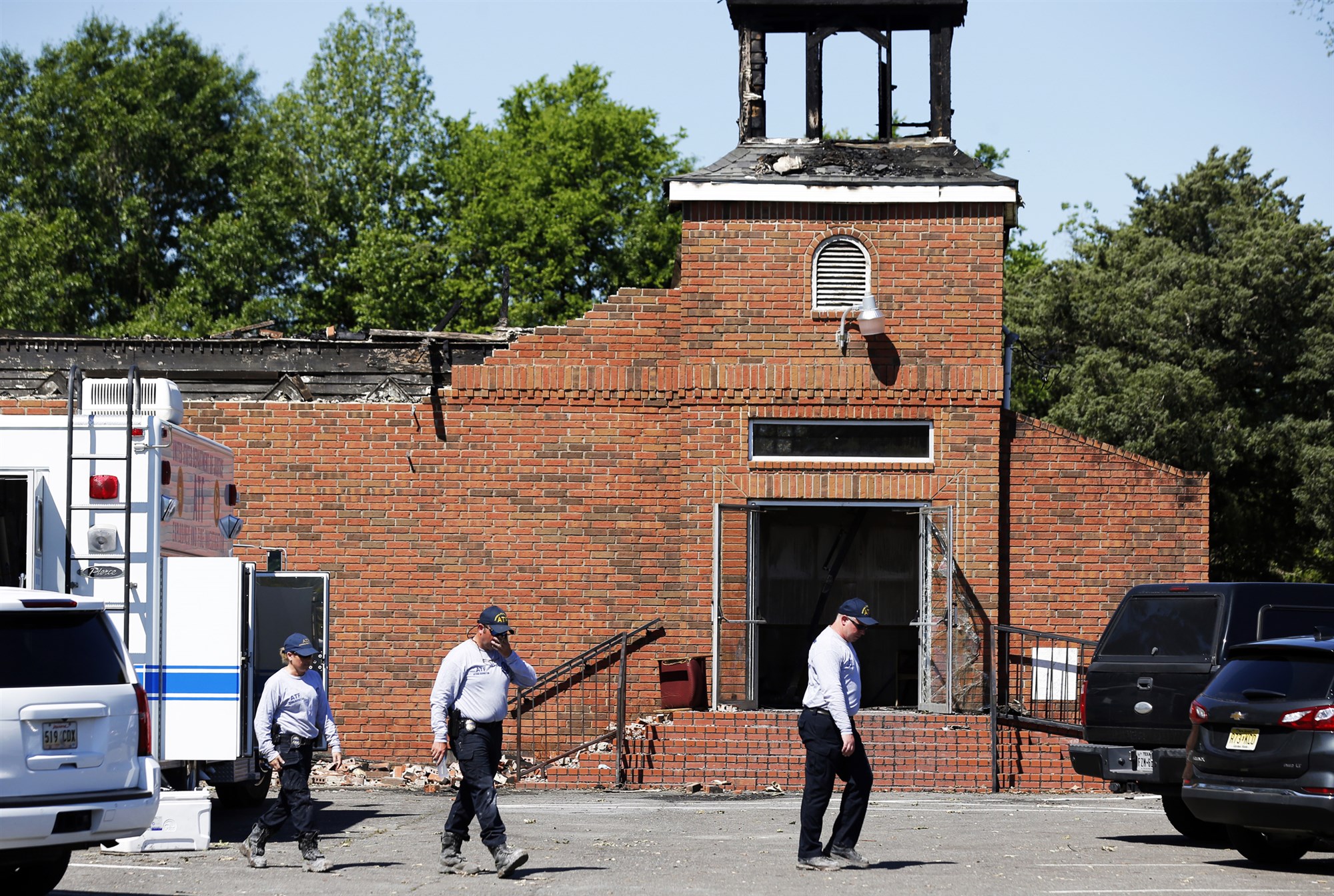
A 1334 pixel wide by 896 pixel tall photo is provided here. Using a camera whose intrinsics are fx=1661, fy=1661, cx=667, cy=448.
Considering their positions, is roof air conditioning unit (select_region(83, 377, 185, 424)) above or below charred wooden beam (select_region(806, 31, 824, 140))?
below

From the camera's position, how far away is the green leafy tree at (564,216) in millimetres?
42688

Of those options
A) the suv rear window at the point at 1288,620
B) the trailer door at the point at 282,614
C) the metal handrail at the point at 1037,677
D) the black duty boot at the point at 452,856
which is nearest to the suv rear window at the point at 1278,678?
the suv rear window at the point at 1288,620

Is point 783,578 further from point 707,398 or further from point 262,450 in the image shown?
point 262,450

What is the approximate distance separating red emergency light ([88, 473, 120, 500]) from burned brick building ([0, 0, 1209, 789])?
7411 millimetres

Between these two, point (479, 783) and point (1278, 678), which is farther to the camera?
point (1278, 678)

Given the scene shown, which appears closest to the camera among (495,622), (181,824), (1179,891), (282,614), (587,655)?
(1179,891)

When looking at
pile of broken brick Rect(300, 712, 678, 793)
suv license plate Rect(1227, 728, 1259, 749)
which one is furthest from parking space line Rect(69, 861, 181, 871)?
suv license plate Rect(1227, 728, 1259, 749)

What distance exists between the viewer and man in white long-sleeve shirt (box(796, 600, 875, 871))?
1083cm

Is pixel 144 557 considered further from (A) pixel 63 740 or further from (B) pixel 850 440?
(B) pixel 850 440

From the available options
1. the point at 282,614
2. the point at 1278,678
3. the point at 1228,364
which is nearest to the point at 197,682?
the point at 282,614

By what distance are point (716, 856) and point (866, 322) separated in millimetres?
8483

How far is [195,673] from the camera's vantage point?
12.2 meters

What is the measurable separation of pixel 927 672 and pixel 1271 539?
17710 millimetres

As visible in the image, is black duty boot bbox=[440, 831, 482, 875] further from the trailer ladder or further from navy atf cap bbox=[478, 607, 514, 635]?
the trailer ladder
